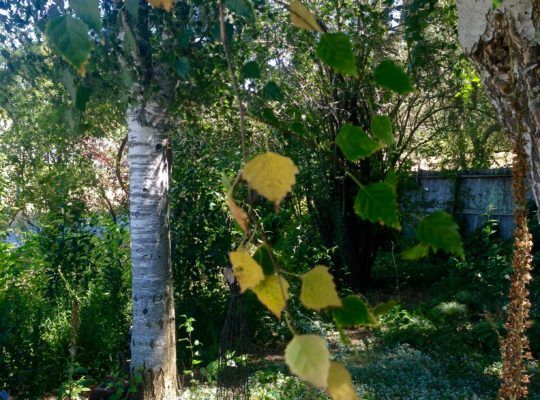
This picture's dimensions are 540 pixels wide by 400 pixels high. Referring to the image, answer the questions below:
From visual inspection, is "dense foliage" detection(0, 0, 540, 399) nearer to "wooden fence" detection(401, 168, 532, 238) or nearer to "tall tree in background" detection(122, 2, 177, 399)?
"tall tree in background" detection(122, 2, 177, 399)

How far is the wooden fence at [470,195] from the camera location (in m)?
9.72

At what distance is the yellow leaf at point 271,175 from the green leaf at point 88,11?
333mm

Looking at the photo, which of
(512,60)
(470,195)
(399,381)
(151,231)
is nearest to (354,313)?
(512,60)

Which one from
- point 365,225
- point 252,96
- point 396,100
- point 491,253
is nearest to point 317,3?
point 396,100

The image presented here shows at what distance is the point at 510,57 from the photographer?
166 cm

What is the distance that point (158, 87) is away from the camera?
3859 millimetres

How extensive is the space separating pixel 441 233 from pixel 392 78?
18 centimetres

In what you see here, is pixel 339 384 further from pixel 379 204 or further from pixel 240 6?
pixel 240 6

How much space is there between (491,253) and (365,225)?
1.77 meters

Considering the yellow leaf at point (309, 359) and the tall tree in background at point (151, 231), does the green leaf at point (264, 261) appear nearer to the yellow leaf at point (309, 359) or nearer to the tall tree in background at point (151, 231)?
the yellow leaf at point (309, 359)

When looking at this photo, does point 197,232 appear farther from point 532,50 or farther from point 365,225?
point 532,50

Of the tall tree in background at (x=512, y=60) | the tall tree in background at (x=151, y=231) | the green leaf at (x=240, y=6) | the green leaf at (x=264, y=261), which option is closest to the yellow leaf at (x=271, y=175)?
the green leaf at (x=264, y=261)

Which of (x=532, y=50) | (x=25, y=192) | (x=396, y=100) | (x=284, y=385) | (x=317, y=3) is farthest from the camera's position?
(x=25, y=192)

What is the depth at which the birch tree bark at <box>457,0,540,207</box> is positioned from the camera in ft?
5.26
